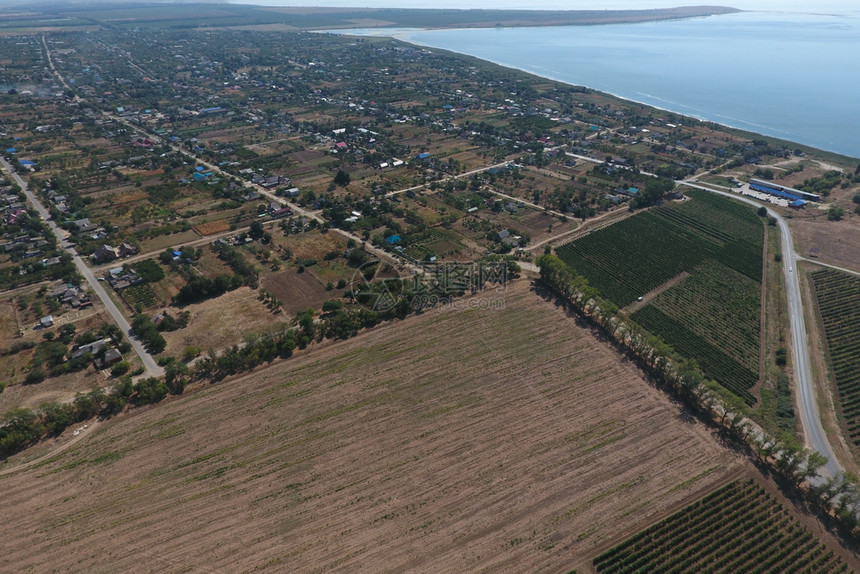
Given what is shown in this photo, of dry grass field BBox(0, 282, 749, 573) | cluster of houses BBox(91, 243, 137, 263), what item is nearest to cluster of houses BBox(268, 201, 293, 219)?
cluster of houses BBox(91, 243, 137, 263)

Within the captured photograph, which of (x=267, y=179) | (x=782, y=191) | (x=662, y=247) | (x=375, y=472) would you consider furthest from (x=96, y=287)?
(x=782, y=191)

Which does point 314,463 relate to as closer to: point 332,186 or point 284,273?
point 284,273

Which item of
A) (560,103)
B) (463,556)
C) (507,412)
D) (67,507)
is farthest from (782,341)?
(560,103)

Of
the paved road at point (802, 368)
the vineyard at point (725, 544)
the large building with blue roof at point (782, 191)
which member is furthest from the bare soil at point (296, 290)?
the large building with blue roof at point (782, 191)

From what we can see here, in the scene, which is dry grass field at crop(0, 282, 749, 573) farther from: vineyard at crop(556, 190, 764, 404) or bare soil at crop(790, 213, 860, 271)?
bare soil at crop(790, 213, 860, 271)

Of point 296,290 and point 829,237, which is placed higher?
point 829,237

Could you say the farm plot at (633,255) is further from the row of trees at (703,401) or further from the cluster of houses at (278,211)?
the cluster of houses at (278,211)

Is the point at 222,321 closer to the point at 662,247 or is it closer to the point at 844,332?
the point at 662,247
